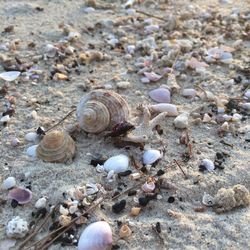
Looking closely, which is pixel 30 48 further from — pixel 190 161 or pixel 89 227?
pixel 89 227

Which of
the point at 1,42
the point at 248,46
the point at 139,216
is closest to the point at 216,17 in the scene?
the point at 248,46

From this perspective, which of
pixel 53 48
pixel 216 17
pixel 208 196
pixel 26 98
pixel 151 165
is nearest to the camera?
pixel 208 196

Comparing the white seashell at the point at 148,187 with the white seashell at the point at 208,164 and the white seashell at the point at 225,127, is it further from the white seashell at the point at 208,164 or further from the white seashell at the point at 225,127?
the white seashell at the point at 225,127

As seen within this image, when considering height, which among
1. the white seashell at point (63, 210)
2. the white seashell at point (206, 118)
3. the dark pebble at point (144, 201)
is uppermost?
the white seashell at point (63, 210)

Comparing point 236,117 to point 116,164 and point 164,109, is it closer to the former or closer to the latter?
point 164,109

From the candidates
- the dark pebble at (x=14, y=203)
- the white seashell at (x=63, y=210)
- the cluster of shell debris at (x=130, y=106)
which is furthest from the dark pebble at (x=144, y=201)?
the dark pebble at (x=14, y=203)

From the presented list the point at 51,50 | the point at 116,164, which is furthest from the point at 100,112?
the point at 51,50
